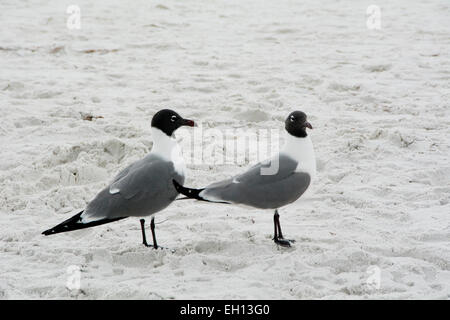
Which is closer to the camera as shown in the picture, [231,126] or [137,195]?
[137,195]

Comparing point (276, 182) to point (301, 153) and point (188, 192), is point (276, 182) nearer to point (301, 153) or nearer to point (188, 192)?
point (301, 153)

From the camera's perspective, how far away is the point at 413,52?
23.9 ft

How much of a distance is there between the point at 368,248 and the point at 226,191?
86 cm

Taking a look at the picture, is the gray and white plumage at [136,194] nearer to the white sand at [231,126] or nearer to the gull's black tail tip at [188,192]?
the gull's black tail tip at [188,192]

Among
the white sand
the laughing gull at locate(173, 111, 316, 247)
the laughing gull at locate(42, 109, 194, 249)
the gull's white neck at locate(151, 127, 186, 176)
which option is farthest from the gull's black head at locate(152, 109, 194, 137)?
the white sand

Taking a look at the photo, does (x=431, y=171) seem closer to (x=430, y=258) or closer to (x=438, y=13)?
(x=430, y=258)

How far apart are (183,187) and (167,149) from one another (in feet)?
1.04

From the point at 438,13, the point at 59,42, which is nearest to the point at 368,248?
the point at 59,42

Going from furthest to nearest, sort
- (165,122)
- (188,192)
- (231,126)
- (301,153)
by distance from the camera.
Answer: (231,126) < (165,122) < (301,153) < (188,192)

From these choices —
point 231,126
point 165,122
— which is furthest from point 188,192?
point 231,126

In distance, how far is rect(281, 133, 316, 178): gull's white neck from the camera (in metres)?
3.43

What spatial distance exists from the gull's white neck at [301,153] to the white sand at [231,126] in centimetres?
42

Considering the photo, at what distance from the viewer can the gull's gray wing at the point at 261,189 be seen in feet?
10.9

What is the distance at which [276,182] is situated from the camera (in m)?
3.34
